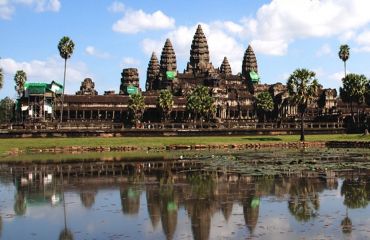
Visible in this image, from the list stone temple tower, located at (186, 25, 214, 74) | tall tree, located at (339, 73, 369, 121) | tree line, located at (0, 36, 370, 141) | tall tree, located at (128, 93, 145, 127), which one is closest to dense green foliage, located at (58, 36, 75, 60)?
tree line, located at (0, 36, 370, 141)

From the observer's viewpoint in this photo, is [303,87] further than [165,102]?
No

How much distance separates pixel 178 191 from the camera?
29875mm

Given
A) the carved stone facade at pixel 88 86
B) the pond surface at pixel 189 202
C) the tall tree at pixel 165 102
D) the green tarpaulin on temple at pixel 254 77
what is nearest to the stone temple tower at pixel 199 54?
the green tarpaulin on temple at pixel 254 77

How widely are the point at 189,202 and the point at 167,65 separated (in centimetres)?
16455

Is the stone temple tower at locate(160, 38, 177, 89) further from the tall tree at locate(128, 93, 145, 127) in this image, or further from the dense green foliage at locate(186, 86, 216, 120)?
the dense green foliage at locate(186, 86, 216, 120)

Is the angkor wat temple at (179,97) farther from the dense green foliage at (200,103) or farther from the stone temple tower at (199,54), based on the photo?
the dense green foliage at (200,103)

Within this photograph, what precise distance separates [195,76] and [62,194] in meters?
153

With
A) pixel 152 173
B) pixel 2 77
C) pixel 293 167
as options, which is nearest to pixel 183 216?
pixel 152 173

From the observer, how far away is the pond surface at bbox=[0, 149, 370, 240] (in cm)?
1970

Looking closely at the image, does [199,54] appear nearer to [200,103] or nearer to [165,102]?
[165,102]

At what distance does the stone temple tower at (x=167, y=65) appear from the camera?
181375 mm

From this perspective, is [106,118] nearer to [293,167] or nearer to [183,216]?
[293,167]

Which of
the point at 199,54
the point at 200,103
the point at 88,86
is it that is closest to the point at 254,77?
the point at 199,54

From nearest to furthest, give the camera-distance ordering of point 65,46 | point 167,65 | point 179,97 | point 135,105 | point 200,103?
1. point 65,46
2. point 200,103
3. point 135,105
4. point 179,97
5. point 167,65
